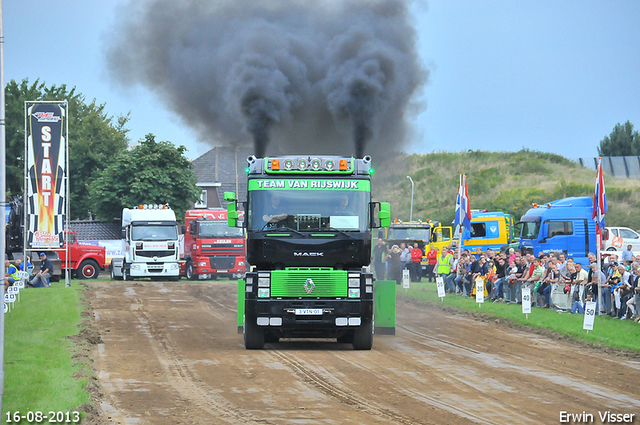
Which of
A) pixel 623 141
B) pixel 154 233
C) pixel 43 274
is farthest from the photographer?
pixel 623 141

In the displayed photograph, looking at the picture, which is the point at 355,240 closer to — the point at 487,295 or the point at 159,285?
the point at 487,295

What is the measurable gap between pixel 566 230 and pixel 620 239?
757cm

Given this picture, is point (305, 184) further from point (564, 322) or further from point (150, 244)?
point (150, 244)

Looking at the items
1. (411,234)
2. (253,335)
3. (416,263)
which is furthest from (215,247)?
(253,335)

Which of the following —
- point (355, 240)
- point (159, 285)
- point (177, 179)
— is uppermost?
point (177, 179)

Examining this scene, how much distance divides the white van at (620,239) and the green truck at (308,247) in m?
26.5

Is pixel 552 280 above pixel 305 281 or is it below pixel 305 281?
below

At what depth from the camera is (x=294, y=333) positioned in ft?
49.3

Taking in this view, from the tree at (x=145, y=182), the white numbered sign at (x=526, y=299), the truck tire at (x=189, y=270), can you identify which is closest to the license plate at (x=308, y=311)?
the white numbered sign at (x=526, y=299)

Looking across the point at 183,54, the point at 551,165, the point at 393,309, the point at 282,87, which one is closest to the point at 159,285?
the point at 183,54

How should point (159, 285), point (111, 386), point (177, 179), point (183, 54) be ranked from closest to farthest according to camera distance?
point (111, 386), point (183, 54), point (159, 285), point (177, 179)

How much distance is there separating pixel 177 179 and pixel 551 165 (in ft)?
167

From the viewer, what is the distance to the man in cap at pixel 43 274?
31562mm

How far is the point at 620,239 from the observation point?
39.7m
